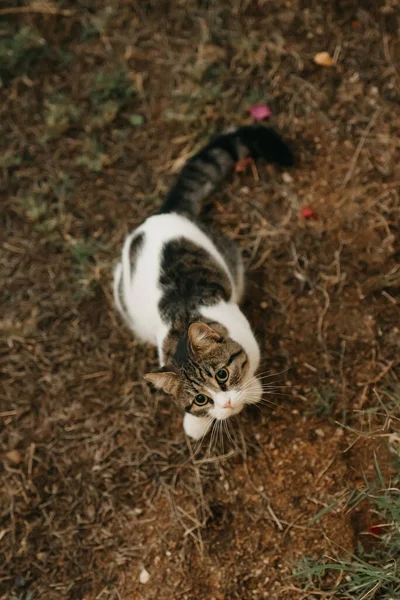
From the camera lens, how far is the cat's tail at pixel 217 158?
115 inches

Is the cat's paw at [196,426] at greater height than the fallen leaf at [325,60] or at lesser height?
lesser

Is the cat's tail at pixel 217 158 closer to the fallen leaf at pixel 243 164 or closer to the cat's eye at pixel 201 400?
the fallen leaf at pixel 243 164

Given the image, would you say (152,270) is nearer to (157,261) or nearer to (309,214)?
(157,261)

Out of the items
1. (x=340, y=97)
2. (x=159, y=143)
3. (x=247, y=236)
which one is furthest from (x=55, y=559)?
(x=340, y=97)

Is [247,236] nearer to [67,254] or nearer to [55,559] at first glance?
[67,254]

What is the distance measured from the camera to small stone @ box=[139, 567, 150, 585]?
2.53 m

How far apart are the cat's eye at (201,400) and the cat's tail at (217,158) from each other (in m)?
1.05

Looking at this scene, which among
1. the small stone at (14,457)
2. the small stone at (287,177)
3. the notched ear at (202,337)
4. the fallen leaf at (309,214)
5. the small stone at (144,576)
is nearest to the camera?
the notched ear at (202,337)

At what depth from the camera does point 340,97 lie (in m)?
3.18

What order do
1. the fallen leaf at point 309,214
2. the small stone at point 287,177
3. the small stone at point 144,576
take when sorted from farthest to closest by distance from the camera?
the small stone at point 287,177 → the fallen leaf at point 309,214 → the small stone at point 144,576

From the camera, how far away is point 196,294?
250cm

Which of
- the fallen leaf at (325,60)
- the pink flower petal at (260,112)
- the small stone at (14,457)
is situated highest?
the fallen leaf at (325,60)

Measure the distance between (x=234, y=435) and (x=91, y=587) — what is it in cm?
95

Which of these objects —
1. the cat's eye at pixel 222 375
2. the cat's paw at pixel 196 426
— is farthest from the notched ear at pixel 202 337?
the cat's paw at pixel 196 426
